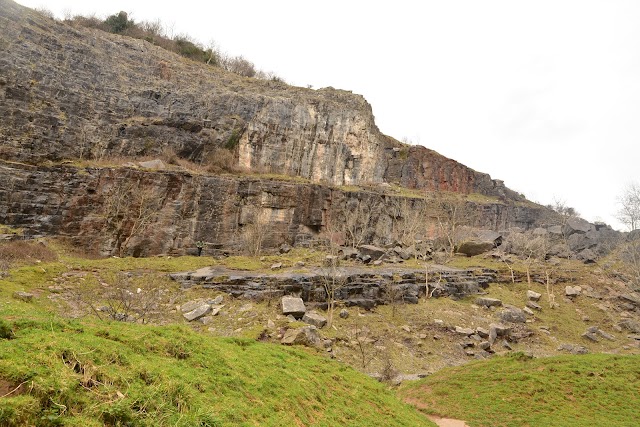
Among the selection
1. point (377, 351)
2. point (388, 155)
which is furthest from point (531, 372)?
point (388, 155)

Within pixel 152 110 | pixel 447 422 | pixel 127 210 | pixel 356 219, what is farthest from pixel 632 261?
pixel 152 110

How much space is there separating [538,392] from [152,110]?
4603 cm

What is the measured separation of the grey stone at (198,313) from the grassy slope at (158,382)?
445 inches

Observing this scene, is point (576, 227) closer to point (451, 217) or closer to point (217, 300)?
point (451, 217)

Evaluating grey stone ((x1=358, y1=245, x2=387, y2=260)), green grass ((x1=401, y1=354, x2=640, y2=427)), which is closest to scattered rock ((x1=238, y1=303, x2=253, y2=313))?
green grass ((x1=401, y1=354, x2=640, y2=427))

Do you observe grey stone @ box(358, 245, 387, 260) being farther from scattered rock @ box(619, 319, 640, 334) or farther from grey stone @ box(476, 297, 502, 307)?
scattered rock @ box(619, 319, 640, 334)

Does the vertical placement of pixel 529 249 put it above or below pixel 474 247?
above

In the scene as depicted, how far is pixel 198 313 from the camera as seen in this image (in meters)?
20.3

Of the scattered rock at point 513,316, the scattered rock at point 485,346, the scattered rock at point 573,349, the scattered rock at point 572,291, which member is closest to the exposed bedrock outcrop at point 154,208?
the scattered rock at point 513,316

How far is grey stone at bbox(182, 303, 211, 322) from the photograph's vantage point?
19875 mm

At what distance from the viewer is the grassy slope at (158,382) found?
169 inches

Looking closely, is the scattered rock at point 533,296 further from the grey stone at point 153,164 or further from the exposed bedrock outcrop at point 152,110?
the grey stone at point 153,164

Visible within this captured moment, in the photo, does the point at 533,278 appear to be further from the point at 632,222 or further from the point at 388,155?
the point at 388,155

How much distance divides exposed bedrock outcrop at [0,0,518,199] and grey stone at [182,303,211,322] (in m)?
24.2
